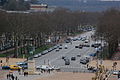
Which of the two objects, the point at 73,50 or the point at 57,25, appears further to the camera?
the point at 57,25

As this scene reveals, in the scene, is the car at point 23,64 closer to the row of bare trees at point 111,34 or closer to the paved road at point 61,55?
the paved road at point 61,55

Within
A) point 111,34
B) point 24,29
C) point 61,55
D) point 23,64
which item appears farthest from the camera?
point 24,29

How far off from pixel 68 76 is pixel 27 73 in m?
4.25

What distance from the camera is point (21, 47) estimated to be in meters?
84.8

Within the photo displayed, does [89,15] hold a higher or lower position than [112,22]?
lower

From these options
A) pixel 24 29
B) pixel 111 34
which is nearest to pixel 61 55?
pixel 111 34

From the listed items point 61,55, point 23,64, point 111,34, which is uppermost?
point 111,34

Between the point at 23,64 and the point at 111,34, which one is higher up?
the point at 111,34

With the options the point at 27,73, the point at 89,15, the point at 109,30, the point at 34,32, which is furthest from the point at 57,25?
the point at 27,73

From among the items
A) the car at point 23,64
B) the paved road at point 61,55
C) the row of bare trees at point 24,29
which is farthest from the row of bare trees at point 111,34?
the car at point 23,64

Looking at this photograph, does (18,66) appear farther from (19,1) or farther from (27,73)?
(19,1)

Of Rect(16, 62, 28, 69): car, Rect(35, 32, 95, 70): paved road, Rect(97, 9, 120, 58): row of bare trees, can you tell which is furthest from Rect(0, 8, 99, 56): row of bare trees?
Rect(16, 62, 28, 69): car

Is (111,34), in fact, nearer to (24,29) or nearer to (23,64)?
(24,29)

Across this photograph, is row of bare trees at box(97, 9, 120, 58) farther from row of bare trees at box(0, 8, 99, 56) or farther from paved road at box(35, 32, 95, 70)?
row of bare trees at box(0, 8, 99, 56)
